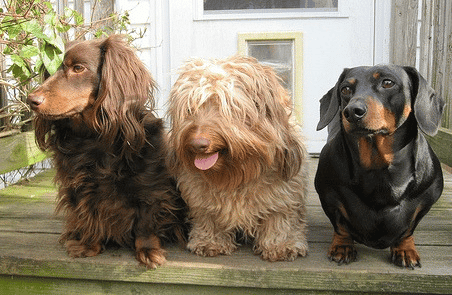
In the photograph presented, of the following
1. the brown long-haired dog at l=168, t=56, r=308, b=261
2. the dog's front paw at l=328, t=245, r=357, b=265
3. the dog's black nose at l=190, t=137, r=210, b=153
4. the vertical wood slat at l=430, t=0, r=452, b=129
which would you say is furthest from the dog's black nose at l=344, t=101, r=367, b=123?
the vertical wood slat at l=430, t=0, r=452, b=129

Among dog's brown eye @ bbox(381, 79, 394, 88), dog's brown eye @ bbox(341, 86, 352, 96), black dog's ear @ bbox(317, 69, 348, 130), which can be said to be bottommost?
black dog's ear @ bbox(317, 69, 348, 130)

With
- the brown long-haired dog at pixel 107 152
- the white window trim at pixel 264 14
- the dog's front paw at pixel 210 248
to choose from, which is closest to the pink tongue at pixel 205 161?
the brown long-haired dog at pixel 107 152

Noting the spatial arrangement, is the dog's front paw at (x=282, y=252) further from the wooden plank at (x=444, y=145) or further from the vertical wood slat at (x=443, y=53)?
the vertical wood slat at (x=443, y=53)

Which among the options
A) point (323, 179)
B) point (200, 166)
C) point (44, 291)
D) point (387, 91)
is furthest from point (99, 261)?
point (387, 91)

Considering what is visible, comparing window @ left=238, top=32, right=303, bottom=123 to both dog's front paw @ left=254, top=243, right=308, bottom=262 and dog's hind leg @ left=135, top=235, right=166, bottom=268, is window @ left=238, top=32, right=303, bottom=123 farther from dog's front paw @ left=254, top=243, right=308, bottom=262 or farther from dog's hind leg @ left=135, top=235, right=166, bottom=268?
dog's hind leg @ left=135, top=235, right=166, bottom=268

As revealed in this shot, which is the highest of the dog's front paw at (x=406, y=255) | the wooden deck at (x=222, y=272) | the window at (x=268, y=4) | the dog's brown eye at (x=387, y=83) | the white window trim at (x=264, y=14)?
the window at (x=268, y=4)

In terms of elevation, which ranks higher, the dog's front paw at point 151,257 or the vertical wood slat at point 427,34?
the vertical wood slat at point 427,34

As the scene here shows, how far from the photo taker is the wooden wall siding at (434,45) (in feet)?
9.13

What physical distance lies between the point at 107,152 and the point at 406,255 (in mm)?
1336

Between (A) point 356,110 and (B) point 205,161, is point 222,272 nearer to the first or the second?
(B) point 205,161

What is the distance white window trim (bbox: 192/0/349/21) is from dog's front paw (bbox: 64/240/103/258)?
265 cm

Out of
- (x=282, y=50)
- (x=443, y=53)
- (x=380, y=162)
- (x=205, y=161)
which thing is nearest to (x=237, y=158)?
(x=205, y=161)

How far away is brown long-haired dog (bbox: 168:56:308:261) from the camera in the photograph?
73.7 inches

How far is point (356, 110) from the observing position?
5.47 feet
